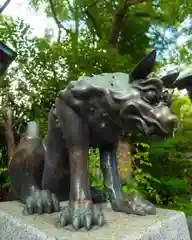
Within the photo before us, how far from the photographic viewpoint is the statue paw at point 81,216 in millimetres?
867

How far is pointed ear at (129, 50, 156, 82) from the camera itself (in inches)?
36.4

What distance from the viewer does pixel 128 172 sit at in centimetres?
319

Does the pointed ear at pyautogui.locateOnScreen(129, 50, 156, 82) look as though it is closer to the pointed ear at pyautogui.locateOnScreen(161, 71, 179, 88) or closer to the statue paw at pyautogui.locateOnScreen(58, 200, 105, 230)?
the pointed ear at pyautogui.locateOnScreen(161, 71, 179, 88)

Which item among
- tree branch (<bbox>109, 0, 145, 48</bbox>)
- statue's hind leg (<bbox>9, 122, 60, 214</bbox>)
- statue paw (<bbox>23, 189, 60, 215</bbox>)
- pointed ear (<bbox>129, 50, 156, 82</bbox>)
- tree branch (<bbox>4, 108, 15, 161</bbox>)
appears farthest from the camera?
tree branch (<bbox>109, 0, 145, 48</bbox>)

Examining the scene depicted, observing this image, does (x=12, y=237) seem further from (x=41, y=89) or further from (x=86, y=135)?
(x=41, y=89)

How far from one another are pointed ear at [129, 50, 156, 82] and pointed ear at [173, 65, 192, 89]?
0.34 m

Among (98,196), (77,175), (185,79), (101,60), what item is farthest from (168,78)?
(101,60)

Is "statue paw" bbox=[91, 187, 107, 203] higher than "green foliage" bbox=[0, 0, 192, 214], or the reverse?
"green foliage" bbox=[0, 0, 192, 214]

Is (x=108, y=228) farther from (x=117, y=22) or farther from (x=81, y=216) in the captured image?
(x=117, y=22)

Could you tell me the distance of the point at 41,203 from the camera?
3.48 ft

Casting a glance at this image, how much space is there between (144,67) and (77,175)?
44 cm

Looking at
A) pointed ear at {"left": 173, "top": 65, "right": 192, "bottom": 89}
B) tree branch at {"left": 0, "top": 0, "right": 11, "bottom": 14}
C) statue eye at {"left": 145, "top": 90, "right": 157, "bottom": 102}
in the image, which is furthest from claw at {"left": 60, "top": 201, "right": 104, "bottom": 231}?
tree branch at {"left": 0, "top": 0, "right": 11, "bottom": 14}

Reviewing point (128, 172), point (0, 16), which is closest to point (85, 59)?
point (128, 172)

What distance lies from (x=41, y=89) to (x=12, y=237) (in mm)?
2980
